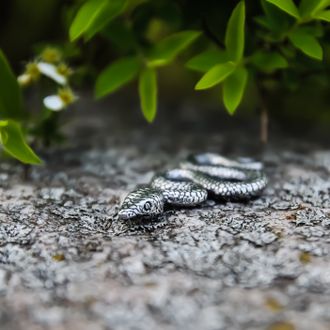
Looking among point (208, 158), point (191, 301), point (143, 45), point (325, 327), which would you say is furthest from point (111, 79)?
point (325, 327)

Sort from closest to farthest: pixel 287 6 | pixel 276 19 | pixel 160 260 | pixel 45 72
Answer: pixel 160 260 < pixel 287 6 < pixel 276 19 < pixel 45 72

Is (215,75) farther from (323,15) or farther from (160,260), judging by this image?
(160,260)

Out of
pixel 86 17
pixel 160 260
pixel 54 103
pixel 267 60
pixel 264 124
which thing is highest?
pixel 86 17

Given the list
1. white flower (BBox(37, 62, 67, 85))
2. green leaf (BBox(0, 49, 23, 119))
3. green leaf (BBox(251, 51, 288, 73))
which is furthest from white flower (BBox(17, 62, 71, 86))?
green leaf (BBox(251, 51, 288, 73))

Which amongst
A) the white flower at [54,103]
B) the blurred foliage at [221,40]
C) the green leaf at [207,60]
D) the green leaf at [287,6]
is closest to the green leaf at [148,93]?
the blurred foliage at [221,40]

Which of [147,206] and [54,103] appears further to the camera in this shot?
[54,103]

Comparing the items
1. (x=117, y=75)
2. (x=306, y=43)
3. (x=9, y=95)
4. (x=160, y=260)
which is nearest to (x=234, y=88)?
(x=306, y=43)

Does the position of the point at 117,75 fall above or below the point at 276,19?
below
